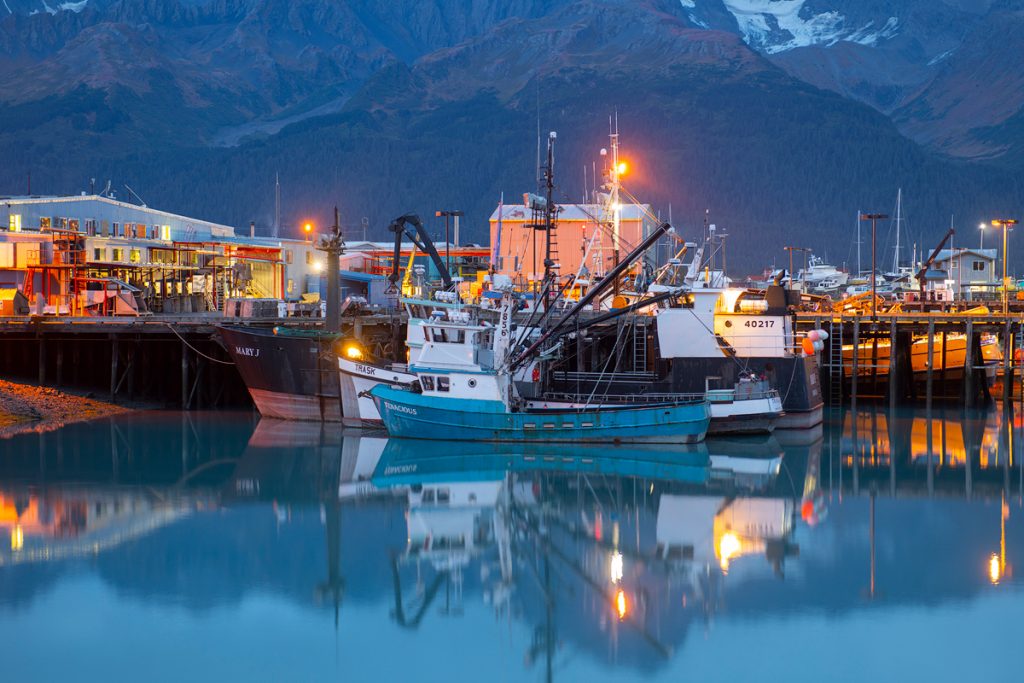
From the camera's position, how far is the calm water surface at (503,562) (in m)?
16.3

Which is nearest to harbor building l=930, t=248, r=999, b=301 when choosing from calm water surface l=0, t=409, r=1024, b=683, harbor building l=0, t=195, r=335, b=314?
harbor building l=0, t=195, r=335, b=314

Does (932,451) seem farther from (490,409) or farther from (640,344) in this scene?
(490,409)

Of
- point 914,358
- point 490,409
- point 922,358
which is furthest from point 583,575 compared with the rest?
point 922,358

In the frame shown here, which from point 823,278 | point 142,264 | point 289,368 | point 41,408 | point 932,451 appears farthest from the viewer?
point 823,278

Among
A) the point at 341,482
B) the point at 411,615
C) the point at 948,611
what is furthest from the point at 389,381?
the point at 948,611

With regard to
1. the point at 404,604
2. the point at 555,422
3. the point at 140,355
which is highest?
the point at 140,355

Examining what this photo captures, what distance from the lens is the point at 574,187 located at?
161 m

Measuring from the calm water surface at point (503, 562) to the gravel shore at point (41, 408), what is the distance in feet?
7.29

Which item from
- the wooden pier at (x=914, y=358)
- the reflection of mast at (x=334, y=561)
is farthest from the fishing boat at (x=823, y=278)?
the reflection of mast at (x=334, y=561)

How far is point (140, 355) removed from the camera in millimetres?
42875

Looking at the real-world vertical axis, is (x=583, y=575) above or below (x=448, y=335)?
below

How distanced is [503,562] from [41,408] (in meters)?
21.2

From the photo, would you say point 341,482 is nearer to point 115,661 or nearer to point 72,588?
point 72,588

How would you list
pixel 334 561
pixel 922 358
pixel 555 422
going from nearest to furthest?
1. pixel 334 561
2. pixel 555 422
3. pixel 922 358
